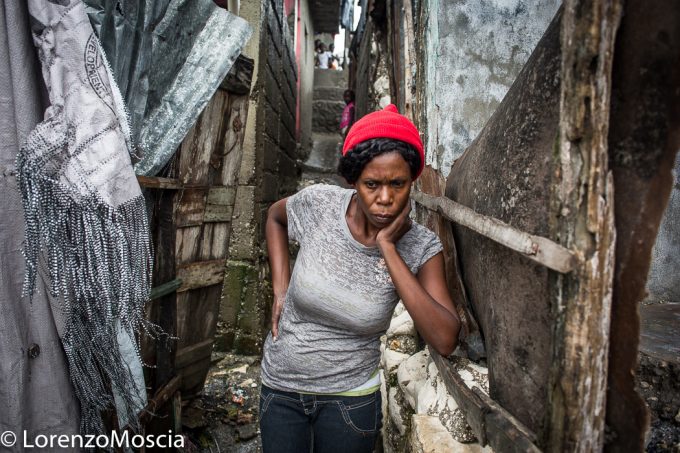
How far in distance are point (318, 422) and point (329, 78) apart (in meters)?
15.2

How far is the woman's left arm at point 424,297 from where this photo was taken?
1391mm

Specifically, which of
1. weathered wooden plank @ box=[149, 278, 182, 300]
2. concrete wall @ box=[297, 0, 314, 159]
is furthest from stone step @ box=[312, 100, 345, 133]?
weathered wooden plank @ box=[149, 278, 182, 300]

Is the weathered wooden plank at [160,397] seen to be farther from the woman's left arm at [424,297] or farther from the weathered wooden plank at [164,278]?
the woman's left arm at [424,297]

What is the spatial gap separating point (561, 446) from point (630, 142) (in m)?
0.67

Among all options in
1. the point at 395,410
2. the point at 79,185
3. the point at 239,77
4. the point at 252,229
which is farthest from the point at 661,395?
the point at 252,229

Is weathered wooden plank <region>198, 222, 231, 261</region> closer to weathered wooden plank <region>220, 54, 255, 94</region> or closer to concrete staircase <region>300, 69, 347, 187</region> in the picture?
weathered wooden plank <region>220, 54, 255, 94</region>

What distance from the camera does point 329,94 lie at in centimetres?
1469

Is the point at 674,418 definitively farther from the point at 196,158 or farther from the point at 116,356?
the point at 196,158

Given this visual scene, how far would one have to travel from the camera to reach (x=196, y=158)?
248 cm

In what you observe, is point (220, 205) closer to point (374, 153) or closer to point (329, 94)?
point (374, 153)

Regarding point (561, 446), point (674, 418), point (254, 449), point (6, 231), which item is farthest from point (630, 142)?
point (254, 449)

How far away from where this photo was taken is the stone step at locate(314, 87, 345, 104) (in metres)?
14.6

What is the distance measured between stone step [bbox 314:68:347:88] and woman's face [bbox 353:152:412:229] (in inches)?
574

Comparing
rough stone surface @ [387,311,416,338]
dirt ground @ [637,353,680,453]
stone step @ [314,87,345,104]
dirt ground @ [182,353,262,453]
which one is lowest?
dirt ground @ [182,353,262,453]
